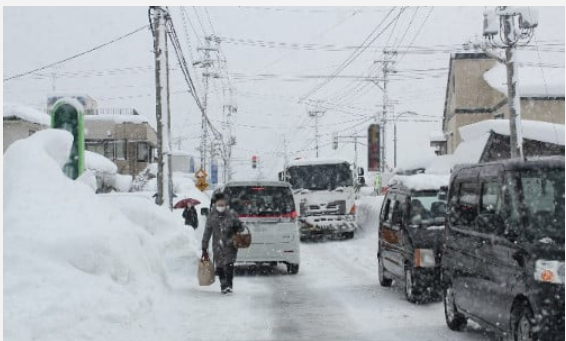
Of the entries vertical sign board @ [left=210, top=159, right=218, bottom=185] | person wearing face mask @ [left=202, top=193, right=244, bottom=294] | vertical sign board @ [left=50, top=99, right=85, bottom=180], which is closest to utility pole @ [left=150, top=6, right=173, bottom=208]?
vertical sign board @ [left=50, top=99, right=85, bottom=180]

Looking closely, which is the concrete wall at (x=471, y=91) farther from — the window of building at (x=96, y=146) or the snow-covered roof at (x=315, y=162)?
the window of building at (x=96, y=146)

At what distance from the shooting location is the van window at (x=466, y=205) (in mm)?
8531

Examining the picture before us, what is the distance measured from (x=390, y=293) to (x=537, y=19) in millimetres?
11546

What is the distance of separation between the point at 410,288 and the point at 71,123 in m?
8.99

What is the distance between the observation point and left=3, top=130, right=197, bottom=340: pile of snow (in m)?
7.80

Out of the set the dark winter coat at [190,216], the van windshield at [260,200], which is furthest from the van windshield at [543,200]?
the dark winter coat at [190,216]

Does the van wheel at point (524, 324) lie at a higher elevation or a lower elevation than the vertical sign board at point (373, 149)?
lower

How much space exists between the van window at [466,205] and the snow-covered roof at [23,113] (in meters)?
29.1

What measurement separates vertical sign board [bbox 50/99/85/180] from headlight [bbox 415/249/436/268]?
28.4 ft

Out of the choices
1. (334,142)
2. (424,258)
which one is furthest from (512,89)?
(334,142)

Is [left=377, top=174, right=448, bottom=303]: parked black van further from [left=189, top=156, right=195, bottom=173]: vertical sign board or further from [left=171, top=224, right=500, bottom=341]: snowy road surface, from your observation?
Result: [left=189, top=156, right=195, bottom=173]: vertical sign board

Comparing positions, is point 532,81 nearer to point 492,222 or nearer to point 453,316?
point 453,316

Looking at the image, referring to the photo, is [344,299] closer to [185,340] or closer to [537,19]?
[185,340]

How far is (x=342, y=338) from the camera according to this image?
28.7 ft
